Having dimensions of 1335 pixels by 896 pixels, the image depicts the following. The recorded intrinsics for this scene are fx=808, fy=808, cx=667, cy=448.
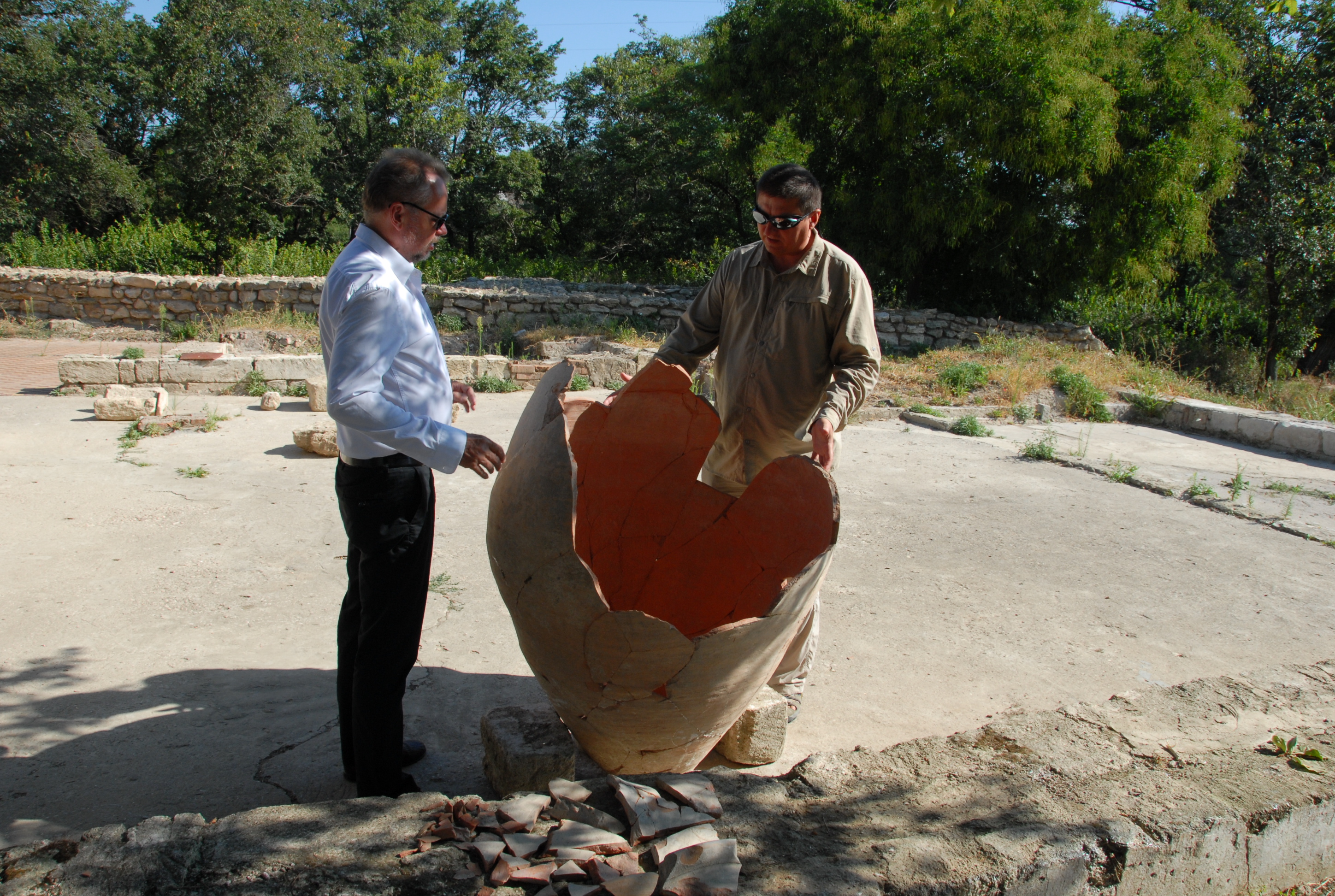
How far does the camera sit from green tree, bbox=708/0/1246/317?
13.9m

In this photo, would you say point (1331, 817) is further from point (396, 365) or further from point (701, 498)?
point (396, 365)

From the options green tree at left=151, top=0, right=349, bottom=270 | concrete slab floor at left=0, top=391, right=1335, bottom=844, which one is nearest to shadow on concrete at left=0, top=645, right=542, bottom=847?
concrete slab floor at left=0, top=391, right=1335, bottom=844

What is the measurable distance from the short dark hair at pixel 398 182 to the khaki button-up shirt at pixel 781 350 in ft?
3.84

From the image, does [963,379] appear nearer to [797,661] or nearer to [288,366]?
[288,366]

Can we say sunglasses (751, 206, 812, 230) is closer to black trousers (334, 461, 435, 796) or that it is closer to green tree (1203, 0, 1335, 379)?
black trousers (334, 461, 435, 796)

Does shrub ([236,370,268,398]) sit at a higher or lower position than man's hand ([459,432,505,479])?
lower

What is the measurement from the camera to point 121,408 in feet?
24.3

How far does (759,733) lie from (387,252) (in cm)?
190

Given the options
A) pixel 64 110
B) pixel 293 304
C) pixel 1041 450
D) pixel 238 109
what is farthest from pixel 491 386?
pixel 64 110

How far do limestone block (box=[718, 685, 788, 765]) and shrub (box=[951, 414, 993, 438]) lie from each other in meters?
6.78

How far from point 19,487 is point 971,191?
47.7ft

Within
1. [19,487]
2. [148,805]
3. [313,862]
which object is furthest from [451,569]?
[19,487]

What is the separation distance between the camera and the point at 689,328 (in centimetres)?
325

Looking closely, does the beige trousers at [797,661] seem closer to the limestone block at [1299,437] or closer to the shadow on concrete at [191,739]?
the shadow on concrete at [191,739]
